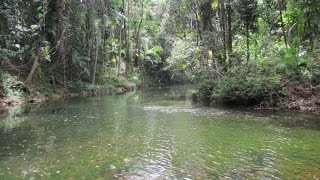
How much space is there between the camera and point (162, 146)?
32.7 feet

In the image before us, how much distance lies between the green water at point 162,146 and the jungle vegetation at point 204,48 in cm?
291

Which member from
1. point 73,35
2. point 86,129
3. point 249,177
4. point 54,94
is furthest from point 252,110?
point 73,35

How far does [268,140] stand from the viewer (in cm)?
1045

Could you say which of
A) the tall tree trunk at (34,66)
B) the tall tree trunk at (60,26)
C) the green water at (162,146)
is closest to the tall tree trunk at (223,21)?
the green water at (162,146)

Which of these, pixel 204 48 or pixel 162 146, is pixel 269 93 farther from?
pixel 162 146

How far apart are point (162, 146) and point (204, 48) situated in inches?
593

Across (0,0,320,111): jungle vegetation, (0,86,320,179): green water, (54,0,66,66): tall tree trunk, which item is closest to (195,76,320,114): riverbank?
(0,0,320,111): jungle vegetation

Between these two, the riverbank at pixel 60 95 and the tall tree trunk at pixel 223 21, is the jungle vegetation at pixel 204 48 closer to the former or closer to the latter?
the tall tree trunk at pixel 223 21

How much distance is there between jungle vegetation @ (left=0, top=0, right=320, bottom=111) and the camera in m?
17.5

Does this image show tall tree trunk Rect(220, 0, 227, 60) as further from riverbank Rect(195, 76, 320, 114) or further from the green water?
the green water

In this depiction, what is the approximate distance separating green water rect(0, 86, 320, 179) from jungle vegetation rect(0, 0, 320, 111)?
291 cm

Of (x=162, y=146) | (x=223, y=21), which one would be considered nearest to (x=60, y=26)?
(x=223, y=21)

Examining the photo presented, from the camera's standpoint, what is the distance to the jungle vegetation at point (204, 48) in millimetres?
17484

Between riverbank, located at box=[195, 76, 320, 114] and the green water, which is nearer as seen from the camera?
the green water
